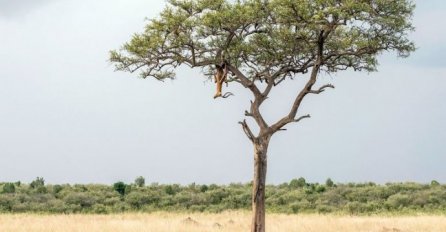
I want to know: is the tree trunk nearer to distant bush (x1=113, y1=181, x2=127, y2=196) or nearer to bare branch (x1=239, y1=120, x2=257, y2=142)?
bare branch (x1=239, y1=120, x2=257, y2=142)

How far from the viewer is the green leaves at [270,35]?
86.0ft

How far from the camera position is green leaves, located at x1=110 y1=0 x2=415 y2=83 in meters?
26.2

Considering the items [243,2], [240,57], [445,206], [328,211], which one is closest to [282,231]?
[240,57]

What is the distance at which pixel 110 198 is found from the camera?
48.1 meters

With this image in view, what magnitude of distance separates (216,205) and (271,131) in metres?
20.0

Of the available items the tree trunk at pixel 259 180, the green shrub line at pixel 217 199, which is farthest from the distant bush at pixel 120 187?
the tree trunk at pixel 259 180

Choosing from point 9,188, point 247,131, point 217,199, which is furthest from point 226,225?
point 9,188

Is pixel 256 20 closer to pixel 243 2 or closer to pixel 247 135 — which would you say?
pixel 243 2

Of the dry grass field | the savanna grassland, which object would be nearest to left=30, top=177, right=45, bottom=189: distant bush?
the savanna grassland

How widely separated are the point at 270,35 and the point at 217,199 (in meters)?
22.0

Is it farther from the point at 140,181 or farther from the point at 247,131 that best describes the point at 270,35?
the point at 140,181

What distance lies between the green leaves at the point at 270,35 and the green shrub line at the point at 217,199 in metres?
15.1

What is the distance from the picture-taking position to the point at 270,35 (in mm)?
28047

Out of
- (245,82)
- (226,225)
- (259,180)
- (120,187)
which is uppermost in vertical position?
(245,82)
